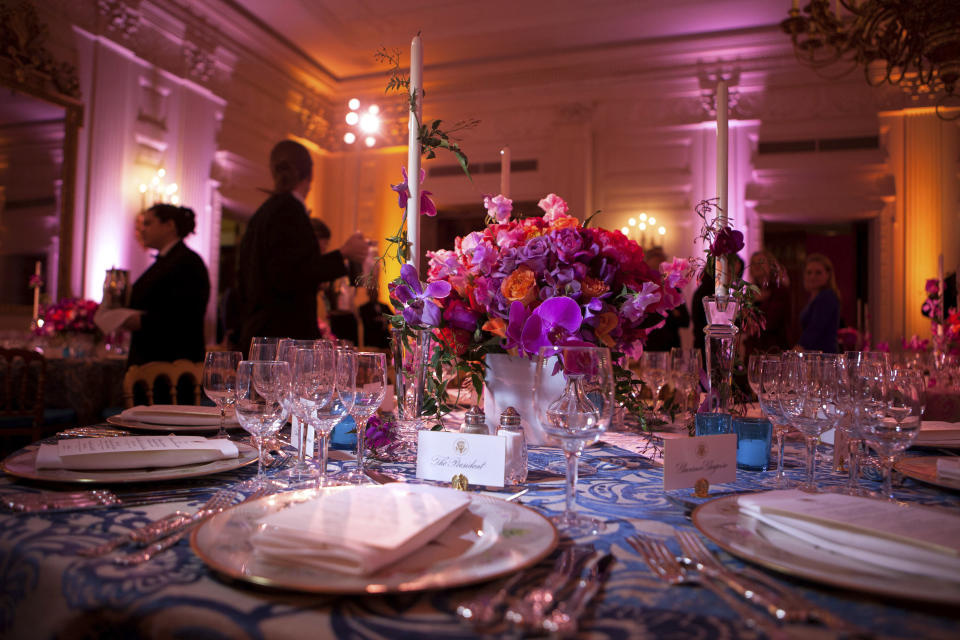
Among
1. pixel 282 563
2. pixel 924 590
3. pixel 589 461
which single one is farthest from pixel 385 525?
pixel 589 461

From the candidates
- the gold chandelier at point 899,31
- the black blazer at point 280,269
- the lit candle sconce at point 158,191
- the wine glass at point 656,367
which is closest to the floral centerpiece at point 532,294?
the wine glass at point 656,367

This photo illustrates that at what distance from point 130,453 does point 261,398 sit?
19cm

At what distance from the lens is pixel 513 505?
0.74 m

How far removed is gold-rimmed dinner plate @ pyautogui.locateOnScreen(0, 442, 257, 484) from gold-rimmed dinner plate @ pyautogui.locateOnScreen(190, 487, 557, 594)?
0.73 ft

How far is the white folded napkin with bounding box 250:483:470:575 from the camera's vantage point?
0.53m

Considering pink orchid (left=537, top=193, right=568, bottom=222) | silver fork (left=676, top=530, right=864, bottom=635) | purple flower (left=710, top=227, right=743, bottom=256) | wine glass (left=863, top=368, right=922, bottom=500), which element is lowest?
silver fork (left=676, top=530, right=864, bottom=635)

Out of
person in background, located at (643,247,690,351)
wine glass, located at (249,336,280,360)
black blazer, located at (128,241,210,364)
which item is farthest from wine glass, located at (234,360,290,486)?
person in background, located at (643,247,690,351)

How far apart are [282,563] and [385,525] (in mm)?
94

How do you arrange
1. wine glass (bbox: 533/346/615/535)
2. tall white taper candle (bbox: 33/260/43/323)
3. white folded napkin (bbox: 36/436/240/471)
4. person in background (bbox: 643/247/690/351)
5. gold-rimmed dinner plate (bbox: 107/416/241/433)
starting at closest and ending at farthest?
wine glass (bbox: 533/346/615/535)
white folded napkin (bbox: 36/436/240/471)
gold-rimmed dinner plate (bbox: 107/416/241/433)
tall white taper candle (bbox: 33/260/43/323)
person in background (bbox: 643/247/690/351)

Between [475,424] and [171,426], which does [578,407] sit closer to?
[475,424]

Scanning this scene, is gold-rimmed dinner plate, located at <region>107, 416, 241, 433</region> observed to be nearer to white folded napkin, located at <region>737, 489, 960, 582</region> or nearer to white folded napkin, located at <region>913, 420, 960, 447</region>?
white folded napkin, located at <region>737, 489, 960, 582</region>

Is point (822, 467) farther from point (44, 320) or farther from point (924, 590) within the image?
point (44, 320)

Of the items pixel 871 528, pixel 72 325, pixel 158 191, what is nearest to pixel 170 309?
pixel 72 325

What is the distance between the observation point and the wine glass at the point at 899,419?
81 centimetres
